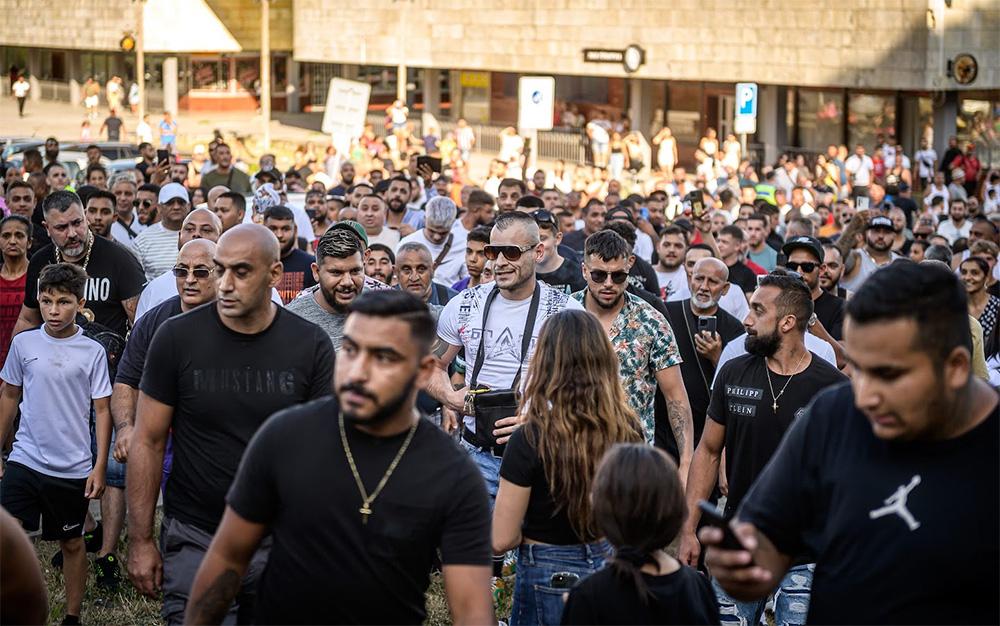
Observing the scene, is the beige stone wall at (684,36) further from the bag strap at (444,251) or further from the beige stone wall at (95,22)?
the bag strap at (444,251)

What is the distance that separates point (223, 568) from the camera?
4.23 metres

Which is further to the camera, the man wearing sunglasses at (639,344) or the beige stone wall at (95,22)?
the beige stone wall at (95,22)

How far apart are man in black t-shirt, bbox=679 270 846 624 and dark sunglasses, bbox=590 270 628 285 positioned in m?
→ 0.78

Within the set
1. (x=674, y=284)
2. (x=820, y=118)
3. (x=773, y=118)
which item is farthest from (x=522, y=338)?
(x=773, y=118)

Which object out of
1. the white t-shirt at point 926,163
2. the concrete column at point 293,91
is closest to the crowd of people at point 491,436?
the white t-shirt at point 926,163

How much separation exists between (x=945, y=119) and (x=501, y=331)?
90.5 ft

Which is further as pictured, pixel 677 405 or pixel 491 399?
pixel 677 405

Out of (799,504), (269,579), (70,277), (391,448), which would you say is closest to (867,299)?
(799,504)

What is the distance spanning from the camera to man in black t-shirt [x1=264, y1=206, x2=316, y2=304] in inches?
392

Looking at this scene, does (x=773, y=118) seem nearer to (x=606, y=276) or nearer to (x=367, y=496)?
(x=606, y=276)

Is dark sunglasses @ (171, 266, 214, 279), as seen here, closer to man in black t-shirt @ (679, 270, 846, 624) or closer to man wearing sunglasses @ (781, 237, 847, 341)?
man in black t-shirt @ (679, 270, 846, 624)

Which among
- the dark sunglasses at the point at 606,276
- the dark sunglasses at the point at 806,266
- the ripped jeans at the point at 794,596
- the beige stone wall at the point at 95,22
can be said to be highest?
the beige stone wall at the point at 95,22

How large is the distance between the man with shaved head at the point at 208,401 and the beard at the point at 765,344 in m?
2.25

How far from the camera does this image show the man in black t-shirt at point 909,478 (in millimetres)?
3490
